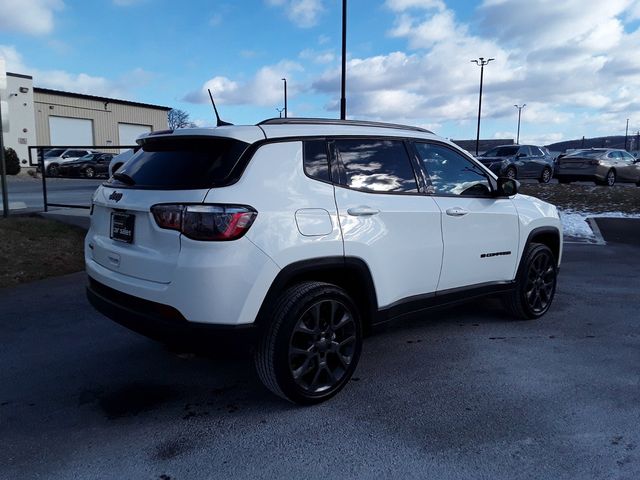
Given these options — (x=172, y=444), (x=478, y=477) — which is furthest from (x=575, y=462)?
(x=172, y=444)

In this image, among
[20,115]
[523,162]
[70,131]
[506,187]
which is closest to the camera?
[506,187]

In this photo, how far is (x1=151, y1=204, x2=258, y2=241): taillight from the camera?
2.88m

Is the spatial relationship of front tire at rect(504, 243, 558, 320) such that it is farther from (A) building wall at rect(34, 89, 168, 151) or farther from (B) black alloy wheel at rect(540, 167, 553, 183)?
(A) building wall at rect(34, 89, 168, 151)

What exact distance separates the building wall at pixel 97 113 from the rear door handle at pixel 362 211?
4275cm

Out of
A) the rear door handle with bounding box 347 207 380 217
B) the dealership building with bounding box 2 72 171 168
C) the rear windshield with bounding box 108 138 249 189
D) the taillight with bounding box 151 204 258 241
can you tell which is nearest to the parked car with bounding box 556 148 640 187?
the rear door handle with bounding box 347 207 380 217

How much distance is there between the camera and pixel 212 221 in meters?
2.88

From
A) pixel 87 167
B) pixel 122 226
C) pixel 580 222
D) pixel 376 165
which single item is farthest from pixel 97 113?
pixel 376 165

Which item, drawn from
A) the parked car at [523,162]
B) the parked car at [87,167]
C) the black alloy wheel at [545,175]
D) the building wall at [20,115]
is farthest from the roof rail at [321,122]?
the building wall at [20,115]

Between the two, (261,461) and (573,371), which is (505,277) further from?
(261,461)

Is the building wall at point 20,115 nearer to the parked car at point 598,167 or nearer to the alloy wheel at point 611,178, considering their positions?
the parked car at point 598,167

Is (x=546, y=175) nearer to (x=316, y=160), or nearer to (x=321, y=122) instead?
(x=321, y=122)

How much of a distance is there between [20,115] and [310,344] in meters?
41.5

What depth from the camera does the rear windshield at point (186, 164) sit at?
3041 mm

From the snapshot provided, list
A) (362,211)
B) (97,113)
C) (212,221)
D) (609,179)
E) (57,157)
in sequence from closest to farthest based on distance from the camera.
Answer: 1. (212,221)
2. (362,211)
3. (609,179)
4. (57,157)
5. (97,113)
